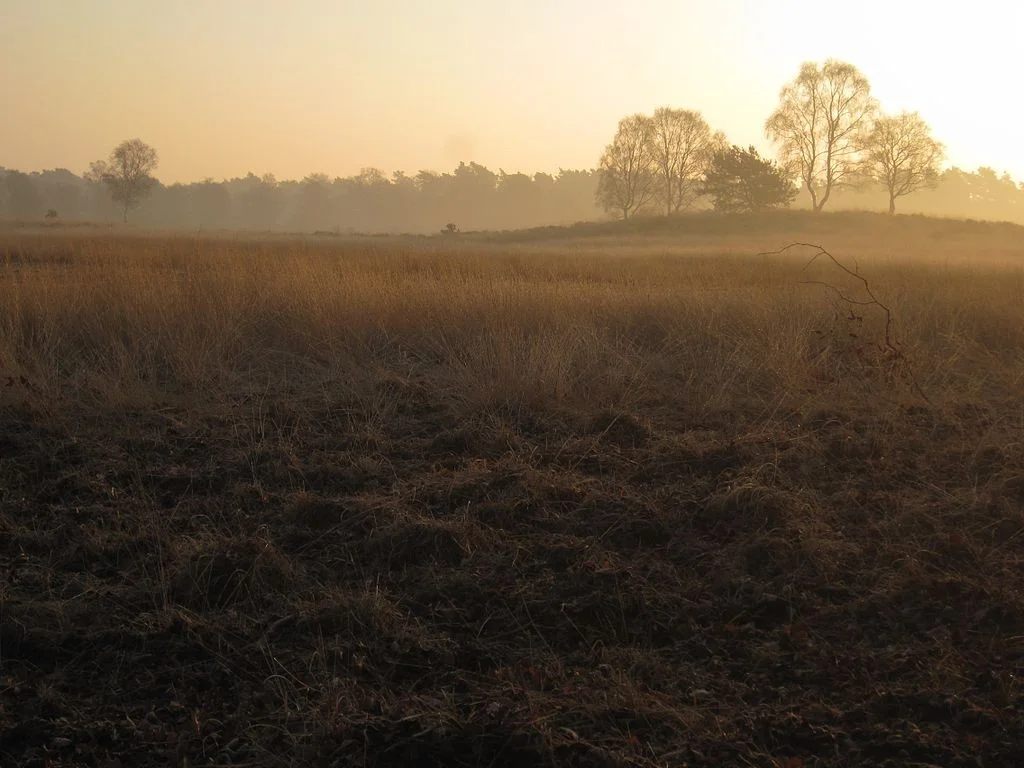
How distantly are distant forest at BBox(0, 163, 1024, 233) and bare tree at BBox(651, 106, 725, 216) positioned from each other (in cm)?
2729

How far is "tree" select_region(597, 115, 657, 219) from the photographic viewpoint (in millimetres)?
57875

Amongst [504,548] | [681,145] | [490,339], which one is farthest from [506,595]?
[681,145]

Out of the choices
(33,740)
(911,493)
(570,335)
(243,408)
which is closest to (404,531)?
(33,740)

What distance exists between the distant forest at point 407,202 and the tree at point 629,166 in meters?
25.1

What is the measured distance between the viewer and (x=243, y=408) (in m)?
4.73

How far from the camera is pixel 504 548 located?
3.12m

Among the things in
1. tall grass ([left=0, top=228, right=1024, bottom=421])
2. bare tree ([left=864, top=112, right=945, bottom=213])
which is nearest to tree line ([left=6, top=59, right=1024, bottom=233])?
bare tree ([left=864, top=112, right=945, bottom=213])

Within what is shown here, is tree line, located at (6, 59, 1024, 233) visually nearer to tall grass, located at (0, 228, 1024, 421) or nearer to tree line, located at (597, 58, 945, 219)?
tree line, located at (597, 58, 945, 219)

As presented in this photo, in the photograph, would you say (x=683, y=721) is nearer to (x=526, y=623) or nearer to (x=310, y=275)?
(x=526, y=623)

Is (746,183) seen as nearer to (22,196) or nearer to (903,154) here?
(903,154)

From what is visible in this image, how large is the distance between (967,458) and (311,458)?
347 centimetres

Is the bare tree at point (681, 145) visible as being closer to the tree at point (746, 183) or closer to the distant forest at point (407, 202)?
the tree at point (746, 183)

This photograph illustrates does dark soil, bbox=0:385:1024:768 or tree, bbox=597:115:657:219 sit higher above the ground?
tree, bbox=597:115:657:219

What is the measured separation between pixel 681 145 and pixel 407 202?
47.4 metres
